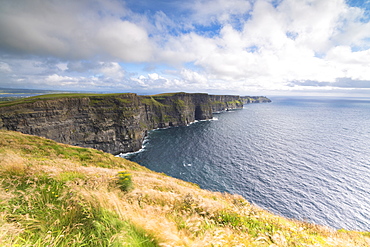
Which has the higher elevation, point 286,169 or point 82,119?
point 82,119

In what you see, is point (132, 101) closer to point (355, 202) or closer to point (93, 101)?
point (93, 101)

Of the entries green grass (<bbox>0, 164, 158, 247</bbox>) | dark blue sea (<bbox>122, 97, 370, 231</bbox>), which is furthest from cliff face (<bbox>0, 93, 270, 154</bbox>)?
green grass (<bbox>0, 164, 158, 247</bbox>)

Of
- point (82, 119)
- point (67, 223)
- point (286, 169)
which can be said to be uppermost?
point (67, 223)

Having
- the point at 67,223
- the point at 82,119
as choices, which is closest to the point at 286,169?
the point at 67,223

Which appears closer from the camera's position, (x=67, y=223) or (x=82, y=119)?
(x=67, y=223)

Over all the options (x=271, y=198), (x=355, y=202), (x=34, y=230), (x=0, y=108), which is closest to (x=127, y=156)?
(x=0, y=108)

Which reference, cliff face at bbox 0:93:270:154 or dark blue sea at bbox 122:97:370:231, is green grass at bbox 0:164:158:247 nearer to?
dark blue sea at bbox 122:97:370:231

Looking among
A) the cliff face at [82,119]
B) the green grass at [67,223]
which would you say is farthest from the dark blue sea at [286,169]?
the green grass at [67,223]

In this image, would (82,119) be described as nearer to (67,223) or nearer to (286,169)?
(67,223)

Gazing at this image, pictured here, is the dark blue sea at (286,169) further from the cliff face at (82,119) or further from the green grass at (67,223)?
the green grass at (67,223)

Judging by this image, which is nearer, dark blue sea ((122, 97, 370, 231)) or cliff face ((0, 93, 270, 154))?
dark blue sea ((122, 97, 370, 231))

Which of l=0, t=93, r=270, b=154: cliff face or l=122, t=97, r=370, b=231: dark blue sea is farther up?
l=0, t=93, r=270, b=154: cliff face
